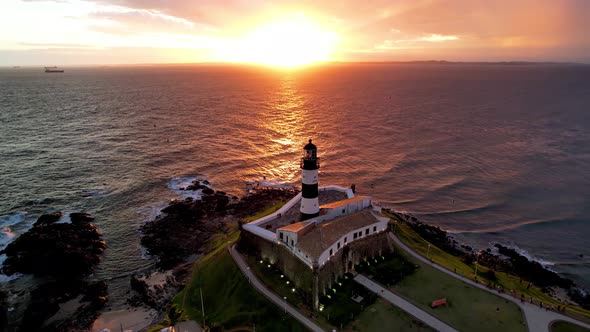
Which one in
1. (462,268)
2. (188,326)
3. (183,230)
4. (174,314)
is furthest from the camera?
(183,230)

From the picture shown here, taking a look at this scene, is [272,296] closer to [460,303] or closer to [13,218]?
[460,303]

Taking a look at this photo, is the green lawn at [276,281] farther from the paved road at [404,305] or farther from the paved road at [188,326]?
the paved road at [188,326]

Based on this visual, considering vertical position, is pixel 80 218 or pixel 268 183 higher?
pixel 268 183

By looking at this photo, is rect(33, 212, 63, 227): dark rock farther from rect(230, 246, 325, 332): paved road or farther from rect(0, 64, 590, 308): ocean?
rect(230, 246, 325, 332): paved road

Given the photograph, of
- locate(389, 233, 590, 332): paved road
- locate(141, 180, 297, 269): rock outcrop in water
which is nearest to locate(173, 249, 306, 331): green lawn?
locate(141, 180, 297, 269): rock outcrop in water

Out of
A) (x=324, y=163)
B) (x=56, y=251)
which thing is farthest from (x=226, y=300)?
(x=324, y=163)

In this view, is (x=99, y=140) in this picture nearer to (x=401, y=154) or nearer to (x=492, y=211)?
(x=401, y=154)

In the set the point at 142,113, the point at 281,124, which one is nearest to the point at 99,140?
the point at 142,113
